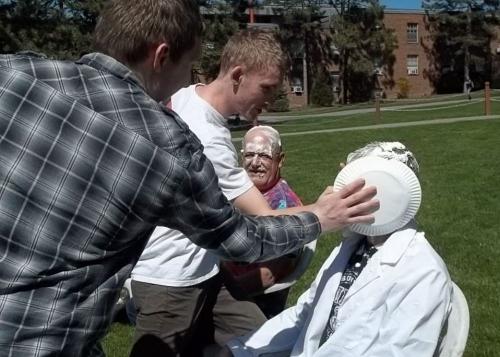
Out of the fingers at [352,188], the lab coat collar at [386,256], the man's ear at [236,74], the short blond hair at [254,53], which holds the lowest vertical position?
the lab coat collar at [386,256]

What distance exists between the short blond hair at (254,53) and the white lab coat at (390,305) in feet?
2.70

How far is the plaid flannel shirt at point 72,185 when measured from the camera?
1966mm

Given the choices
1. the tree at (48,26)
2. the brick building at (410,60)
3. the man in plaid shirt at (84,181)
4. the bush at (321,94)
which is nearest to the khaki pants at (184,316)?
the man in plaid shirt at (84,181)

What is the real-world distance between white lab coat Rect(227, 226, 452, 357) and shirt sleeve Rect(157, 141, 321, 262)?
34 centimetres

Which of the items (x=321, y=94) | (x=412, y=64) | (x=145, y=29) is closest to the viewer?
(x=145, y=29)

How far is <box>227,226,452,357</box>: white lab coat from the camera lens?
2566 mm

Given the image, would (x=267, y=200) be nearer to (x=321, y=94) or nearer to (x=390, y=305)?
(x=390, y=305)

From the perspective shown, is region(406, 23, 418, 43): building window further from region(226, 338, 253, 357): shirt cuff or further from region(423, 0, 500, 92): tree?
region(226, 338, 253, 357): shirt cuff

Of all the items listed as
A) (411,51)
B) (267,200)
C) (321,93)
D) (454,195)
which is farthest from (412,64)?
(267,200)

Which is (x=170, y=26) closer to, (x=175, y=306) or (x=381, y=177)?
(x=381, y=177)

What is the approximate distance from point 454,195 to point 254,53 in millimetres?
8005

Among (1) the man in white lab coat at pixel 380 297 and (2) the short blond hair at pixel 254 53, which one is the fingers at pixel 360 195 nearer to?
(1) the man in white lab coat at pixel 380 297

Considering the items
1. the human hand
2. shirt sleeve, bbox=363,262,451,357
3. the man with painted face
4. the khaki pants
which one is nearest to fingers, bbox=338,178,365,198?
the human hand

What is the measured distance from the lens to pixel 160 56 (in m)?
2.13
